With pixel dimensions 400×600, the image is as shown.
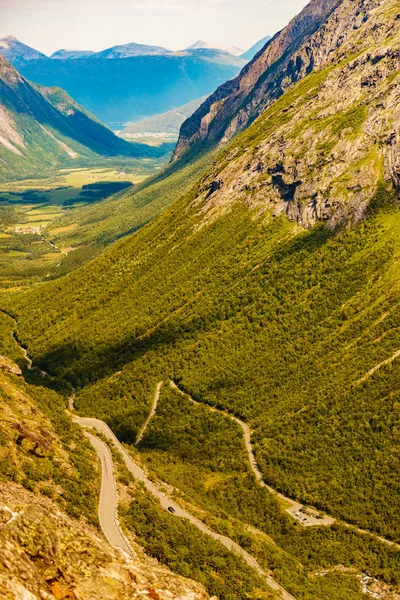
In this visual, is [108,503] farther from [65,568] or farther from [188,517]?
[65,568]

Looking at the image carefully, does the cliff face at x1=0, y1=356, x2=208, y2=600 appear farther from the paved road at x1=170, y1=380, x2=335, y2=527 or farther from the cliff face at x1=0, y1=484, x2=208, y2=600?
the paved road at x1=170, y1=380, x2=335, y2=527

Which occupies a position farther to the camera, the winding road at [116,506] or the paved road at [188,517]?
the paved road at [188,517]

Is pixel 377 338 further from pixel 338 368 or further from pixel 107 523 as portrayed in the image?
pixel 107 523

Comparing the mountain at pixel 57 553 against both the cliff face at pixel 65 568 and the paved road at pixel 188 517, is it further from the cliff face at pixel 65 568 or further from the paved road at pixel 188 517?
the paved road at pixel 188 517

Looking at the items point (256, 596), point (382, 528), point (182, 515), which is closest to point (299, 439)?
point (382, 528)

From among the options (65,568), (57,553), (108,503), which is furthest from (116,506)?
(65,568)

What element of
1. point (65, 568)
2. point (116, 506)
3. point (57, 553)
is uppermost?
point (57, 553)

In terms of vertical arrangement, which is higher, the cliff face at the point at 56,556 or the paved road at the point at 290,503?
the cliff face at the point at 56,556

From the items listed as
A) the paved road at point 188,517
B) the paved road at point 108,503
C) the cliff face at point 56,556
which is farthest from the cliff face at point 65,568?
the paved road at point 188,517
